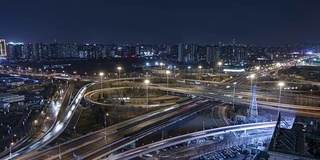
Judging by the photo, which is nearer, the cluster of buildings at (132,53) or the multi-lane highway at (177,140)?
the multi-lane highway at (177,140)

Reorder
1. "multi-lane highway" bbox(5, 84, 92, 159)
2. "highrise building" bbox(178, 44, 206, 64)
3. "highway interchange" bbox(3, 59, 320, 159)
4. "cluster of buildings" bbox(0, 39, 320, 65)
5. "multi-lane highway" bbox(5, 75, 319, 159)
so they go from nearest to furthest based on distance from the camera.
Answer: "multi-lane highway" bbox(5, 75, 319, 159) < "highway interchange" bbox(3, 59, 320, 159) < "multi-lane highway" bbox(5, 84, 92, 159) < "highrise building" bbox(178, 44, 206, 64) < "cluster of buildings" bbox(0, 39, 320, 65)

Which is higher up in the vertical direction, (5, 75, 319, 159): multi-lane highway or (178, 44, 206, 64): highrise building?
(178, 44, 206, 64): highrise building

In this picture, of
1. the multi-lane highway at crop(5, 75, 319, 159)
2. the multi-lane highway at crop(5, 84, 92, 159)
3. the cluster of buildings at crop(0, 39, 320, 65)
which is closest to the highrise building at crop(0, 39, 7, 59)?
the cluster of buildings at crop(0, 39, 320, 65)

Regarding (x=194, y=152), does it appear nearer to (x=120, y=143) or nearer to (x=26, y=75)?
(x=120, y=143)

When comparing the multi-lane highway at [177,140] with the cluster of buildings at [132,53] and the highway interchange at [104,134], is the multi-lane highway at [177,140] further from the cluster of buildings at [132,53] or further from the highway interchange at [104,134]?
the cluster of buildings at [132,53]

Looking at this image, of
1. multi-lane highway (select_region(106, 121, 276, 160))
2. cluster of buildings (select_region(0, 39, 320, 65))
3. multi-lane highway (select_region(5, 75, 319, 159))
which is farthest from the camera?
cluster of buildings (select_region(0, 39, 320, 65))

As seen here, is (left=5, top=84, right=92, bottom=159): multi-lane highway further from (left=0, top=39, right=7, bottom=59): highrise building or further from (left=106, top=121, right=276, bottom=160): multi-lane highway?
(left=0, top=39, right=7, bottom=59): highrise building

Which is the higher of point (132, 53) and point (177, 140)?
point (132, 53)

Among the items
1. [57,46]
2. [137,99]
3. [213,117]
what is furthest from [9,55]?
[213,117]

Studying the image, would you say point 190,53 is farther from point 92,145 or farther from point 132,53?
point 92,145

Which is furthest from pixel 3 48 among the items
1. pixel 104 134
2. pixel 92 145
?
pixel 92 145

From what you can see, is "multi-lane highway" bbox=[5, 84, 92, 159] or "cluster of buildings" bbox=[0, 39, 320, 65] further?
"cluster of buildings" bbox=[0, 39, 320, 65]

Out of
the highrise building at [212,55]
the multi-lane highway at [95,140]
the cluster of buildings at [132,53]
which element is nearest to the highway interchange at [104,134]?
the multi-lane highway at [95,140]

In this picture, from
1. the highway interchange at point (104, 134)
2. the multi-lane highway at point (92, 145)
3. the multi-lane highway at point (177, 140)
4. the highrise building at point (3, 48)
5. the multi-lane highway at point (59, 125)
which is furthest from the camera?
the highrise building at point (3, 48)
